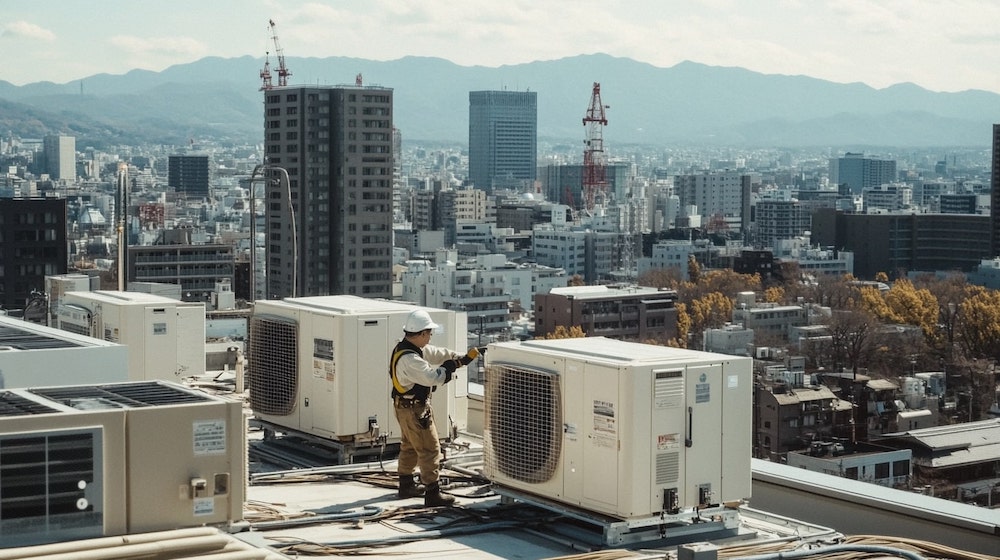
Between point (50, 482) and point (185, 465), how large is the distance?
480 millimetres

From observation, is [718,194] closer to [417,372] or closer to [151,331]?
[151,331]

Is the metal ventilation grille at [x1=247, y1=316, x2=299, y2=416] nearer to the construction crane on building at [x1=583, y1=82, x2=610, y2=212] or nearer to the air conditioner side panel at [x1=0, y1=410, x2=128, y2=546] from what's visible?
the air conditioner side panel at [x1=0, y1=410, x2=128, y2=546]

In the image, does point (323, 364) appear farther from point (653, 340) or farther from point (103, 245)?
point (103, 245)

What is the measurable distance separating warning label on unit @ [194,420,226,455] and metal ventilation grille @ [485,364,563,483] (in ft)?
5.45

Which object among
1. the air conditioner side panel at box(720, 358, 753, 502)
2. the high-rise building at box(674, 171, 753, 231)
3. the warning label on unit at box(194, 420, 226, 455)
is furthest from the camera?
the high-rise building at box(674, 171, 753, 231)

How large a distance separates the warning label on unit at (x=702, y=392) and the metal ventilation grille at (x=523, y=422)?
0.57 metres

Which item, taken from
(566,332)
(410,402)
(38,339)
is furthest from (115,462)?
(566,332)

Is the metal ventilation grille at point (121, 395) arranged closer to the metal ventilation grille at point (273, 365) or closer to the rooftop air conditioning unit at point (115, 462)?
the rooftop air conditioning unit at point (115, 462)

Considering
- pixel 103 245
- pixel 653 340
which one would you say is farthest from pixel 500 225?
pixel 653 340

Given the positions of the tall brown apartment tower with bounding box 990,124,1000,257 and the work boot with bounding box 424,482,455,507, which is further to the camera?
the tall brown apartment tower with bounding box 990,124,1000,257

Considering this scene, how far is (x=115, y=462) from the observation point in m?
4.96

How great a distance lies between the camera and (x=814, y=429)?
36656mm

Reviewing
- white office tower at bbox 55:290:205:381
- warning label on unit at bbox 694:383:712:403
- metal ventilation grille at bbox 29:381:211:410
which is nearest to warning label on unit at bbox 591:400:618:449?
warning label on unit at bbox 694:383:712:403

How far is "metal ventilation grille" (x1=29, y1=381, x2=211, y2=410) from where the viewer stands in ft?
16.9
